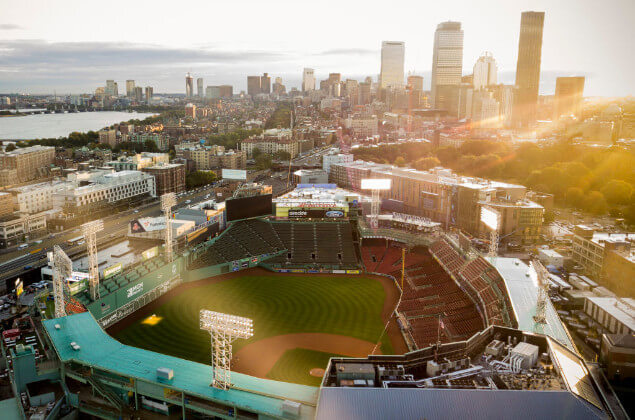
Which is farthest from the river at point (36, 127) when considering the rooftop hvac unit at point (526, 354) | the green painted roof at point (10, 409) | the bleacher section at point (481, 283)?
the rooftop hvac unit at point (526, 354)

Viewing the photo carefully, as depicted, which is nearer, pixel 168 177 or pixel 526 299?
pixel 526 299

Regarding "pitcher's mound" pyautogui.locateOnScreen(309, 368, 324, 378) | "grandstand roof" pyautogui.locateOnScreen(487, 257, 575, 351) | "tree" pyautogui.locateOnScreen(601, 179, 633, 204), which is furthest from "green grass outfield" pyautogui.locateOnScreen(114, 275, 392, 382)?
"tree" pyautogui.locateOnScreen(601, 179, 633, 204)

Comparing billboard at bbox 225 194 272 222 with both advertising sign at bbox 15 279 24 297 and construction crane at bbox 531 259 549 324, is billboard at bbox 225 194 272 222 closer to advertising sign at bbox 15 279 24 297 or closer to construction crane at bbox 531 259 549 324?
advertising sign at bbox 15 279 24 297

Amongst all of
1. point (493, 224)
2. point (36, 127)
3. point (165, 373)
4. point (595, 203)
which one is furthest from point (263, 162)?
point (36, 127)

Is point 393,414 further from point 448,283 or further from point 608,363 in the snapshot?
point 448,283

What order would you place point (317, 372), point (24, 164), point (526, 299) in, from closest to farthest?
point (317, 372)
point (526, 299)
point (24, 164)

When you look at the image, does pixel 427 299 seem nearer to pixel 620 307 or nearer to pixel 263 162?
pixel 620 307

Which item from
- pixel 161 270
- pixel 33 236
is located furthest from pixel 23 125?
pixel 161 270
